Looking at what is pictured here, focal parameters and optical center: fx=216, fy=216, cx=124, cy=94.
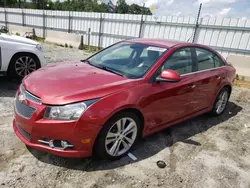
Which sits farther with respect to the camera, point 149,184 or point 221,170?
point 221,170

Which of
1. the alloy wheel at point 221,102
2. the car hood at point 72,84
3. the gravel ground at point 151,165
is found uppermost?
the car hood at point 72,84

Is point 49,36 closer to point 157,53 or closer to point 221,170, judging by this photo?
point 157,53

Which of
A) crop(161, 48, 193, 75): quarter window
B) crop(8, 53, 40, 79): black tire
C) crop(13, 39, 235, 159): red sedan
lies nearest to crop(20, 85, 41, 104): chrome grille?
crop(13, 39, 235, 159): red sedan

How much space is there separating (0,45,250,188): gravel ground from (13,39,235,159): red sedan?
0.25 meters

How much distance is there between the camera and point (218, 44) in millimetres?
9883

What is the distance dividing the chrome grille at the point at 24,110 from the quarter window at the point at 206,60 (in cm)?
282

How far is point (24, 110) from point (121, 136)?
1224 mm

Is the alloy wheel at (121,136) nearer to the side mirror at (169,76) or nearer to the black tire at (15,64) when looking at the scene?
the side mirror at (169,76)

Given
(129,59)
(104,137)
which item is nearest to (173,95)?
(129,59)

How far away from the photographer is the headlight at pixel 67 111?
2.33 m

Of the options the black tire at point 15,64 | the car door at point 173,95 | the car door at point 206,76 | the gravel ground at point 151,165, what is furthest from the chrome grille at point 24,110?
the black tire at point 15,64

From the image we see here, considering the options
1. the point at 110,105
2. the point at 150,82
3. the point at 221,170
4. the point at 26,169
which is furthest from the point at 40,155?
the point at 221,170

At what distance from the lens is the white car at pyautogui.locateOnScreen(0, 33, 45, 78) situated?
190 inches

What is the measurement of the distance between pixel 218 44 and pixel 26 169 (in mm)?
9666
